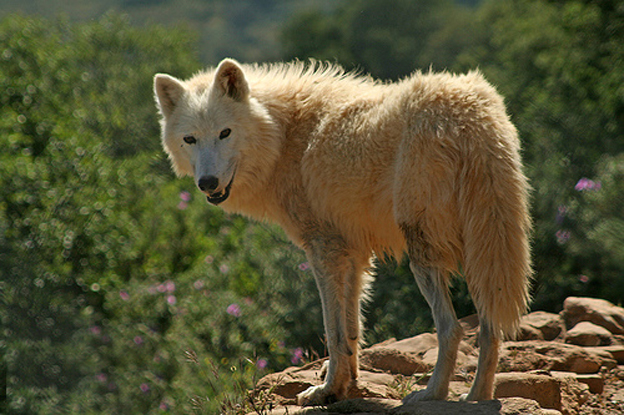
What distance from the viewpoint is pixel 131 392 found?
810 centimetres

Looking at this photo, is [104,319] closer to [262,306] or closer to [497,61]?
[262,306]

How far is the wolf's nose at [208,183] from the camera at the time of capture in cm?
440

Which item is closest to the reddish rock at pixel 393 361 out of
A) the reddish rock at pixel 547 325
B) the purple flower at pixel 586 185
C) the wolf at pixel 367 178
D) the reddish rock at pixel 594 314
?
the wolf at pixel 367 178

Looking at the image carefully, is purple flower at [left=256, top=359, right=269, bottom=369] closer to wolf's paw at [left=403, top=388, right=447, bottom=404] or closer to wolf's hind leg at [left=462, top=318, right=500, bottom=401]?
wolf's paw at [left=403, top=388, right=447, bottom=404]

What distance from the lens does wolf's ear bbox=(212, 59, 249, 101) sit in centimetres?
467

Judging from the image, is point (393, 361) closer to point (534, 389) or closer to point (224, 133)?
point (534, 389)

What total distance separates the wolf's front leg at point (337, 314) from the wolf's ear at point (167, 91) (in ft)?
5.06

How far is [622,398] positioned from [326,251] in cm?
230

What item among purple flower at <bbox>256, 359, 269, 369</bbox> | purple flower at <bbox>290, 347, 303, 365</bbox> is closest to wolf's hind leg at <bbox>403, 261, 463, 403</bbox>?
purple flower at <bbox>290, 347, 303, 365</bbox>

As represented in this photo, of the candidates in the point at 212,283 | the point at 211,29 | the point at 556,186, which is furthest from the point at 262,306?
the point at 211,29

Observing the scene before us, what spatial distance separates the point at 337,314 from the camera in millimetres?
4332

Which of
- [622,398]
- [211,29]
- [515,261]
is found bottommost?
[622,398]

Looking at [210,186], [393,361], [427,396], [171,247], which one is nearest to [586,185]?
[393,361]

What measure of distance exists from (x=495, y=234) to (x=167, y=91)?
2620 mm
